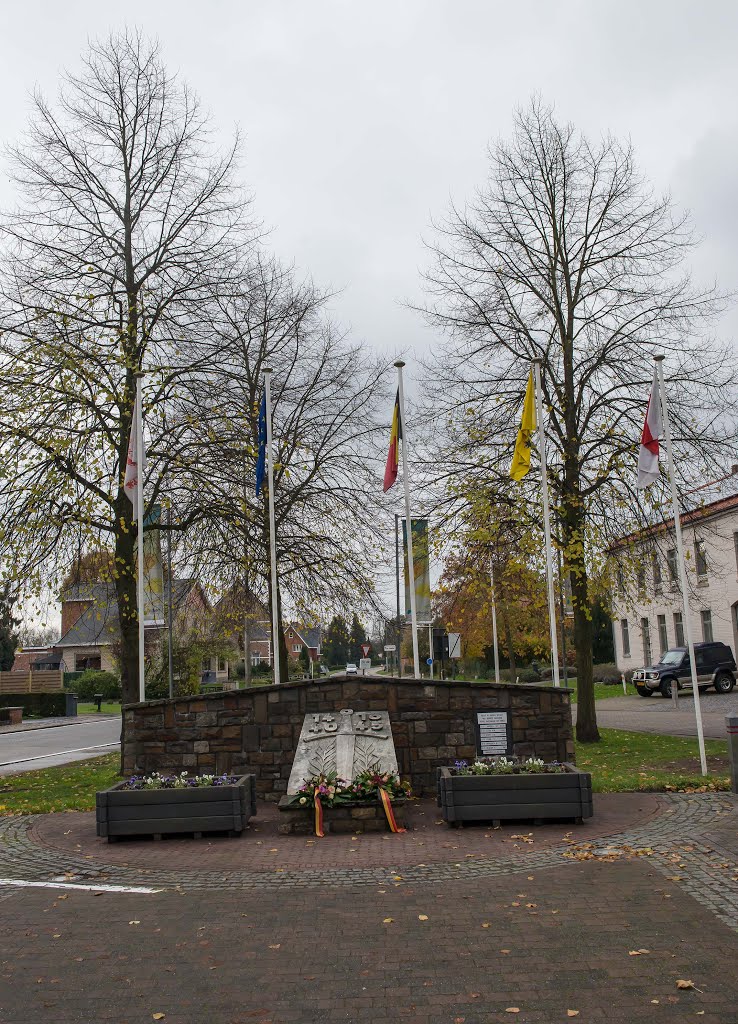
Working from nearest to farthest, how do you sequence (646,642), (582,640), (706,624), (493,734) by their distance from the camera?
1. (493,734)
2. (582,640)
3. (706,624)
4. (646,642)

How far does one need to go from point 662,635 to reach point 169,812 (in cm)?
4054

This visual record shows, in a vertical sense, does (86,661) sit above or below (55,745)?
above

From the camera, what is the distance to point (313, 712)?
41.8 feet

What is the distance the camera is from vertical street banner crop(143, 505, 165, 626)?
16.5 metres

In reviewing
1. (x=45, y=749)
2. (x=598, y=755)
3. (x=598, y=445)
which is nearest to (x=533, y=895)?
(x=598, y=755)

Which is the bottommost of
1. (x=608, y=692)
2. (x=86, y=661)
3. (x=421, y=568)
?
(x=608, y=692)

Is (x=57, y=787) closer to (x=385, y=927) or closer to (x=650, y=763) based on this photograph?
(x=650, y=763)

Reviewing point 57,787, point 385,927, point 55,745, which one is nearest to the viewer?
point 385,927

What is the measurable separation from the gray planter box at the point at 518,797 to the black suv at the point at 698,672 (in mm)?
25599

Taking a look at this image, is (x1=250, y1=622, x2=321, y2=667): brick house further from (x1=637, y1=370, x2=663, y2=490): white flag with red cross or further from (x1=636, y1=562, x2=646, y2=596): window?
(x1=637, y1=370, x2=663, y2=490): white flag with red cross

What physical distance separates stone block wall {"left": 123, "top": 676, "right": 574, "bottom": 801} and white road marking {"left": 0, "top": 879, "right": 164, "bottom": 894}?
172 inches

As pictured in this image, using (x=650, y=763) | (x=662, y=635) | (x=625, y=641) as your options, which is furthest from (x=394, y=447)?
(x=625, y=641)

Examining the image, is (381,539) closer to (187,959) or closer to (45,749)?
(45,749)

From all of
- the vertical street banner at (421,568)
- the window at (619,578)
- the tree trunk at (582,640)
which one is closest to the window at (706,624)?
the tree trunk at (582,640)
